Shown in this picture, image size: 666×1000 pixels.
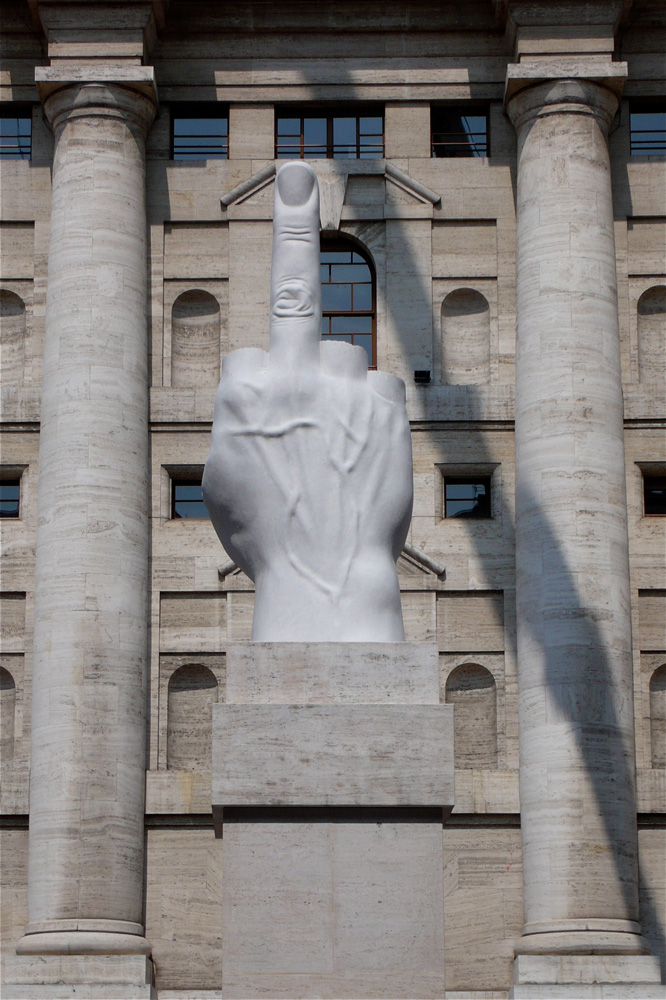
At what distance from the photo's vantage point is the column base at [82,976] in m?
25.7

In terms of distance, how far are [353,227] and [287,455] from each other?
1675 centimetres

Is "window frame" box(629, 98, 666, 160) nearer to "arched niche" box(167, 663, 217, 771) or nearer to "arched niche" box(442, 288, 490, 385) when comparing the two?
"arched niche" box(442, 288, 490, 385)

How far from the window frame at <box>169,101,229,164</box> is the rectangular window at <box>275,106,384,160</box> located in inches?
34.2

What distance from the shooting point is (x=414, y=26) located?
104 ft

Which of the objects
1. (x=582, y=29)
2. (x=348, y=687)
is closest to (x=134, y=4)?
(x=582, y=29)

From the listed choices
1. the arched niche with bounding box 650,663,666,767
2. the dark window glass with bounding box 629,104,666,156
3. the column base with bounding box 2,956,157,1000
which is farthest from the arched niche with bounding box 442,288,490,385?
the column base with bounding box 2,956,157,1000

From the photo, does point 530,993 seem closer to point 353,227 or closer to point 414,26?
point 353,227

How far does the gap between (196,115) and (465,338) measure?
5861 millimetres

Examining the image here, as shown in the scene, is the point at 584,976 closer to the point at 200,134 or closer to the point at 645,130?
the point at 645,130

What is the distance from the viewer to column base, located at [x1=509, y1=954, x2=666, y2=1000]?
25656 millimetres

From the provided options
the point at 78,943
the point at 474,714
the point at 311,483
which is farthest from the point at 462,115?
the point at 311,483

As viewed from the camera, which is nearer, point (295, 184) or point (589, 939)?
point (295, 184)

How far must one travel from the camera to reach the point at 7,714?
29.3 meters

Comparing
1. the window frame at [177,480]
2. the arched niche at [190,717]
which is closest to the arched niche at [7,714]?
the arched niche at [190,717]
